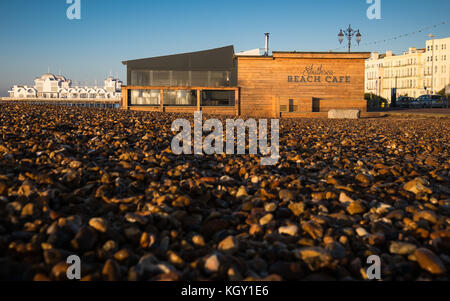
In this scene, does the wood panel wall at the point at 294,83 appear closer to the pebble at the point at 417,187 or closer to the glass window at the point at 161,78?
the glass window at the point at 161,78

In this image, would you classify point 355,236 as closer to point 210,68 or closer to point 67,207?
point 67,207

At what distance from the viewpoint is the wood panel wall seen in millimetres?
19609

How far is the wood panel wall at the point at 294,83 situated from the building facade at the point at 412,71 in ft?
197

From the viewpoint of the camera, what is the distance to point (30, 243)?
2.04 m

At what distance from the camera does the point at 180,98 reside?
20141 millimetres

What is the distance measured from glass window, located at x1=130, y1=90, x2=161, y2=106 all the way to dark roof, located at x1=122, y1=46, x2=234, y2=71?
105 inches

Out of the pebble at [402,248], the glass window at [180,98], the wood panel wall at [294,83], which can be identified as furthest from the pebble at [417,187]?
the glass window at [180,98]

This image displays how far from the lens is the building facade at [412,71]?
7831cm

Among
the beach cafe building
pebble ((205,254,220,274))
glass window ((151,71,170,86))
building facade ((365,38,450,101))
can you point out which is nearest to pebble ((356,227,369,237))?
pebble ((205,254,220,274))

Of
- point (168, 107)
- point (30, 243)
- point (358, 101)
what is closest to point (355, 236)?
point (30, 243)

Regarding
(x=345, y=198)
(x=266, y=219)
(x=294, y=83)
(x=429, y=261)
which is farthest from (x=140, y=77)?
(x=429, y=261)

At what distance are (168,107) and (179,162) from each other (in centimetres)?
1499

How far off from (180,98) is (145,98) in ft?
6.43
